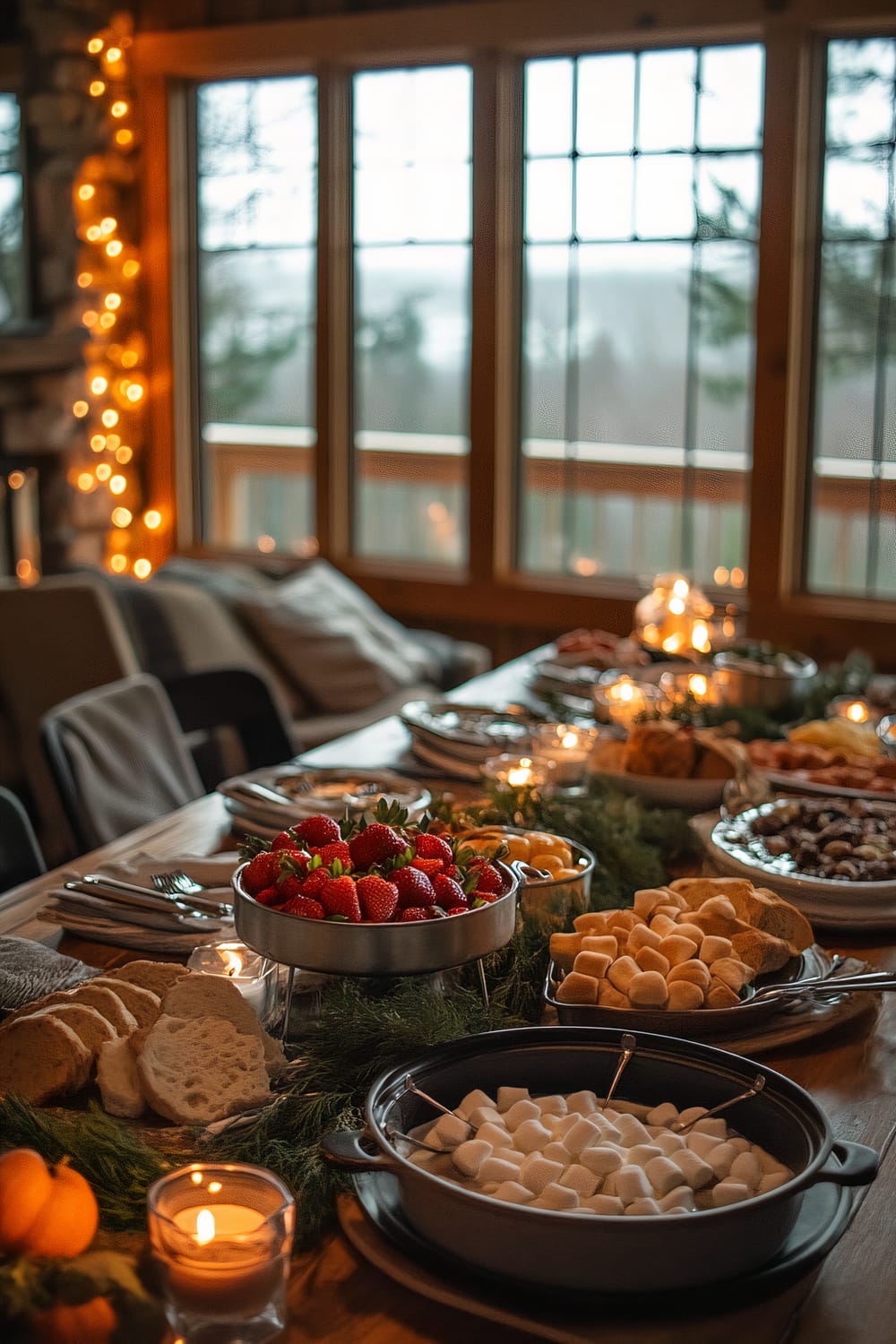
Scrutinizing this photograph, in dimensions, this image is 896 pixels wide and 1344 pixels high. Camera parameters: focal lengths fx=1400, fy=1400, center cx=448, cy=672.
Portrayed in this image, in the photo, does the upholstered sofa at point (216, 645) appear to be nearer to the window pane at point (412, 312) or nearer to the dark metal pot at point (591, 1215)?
the window pane at point (412, 312)

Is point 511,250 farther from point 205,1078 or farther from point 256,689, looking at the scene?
point 205,1078

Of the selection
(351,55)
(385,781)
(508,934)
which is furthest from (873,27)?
(508,934)

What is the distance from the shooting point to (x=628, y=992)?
1.27m

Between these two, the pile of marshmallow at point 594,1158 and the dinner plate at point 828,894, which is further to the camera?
the dinner plate at point 828,894

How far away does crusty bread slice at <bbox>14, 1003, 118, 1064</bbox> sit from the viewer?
122cm

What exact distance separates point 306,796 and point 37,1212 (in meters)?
1.13

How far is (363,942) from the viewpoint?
1191 mm

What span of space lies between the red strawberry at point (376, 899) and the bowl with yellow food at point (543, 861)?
201mm

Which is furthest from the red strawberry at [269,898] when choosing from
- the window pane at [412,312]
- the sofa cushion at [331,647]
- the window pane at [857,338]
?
the window pane at [412,312]

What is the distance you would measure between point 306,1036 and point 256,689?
1442 millimetres

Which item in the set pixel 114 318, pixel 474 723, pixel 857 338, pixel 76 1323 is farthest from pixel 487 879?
pixel 114 318

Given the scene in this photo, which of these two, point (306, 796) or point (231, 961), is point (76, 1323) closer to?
point (231, 961)

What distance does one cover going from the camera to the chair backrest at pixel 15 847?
1.93 meters

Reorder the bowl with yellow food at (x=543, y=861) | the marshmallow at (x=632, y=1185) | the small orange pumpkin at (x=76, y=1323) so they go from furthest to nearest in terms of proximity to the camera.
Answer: the bowl with yellow food at (x=543, y=861) → the marshmallow at (x=632, y=1185) → the small orange pumpkin at (x=76, y=1323)
